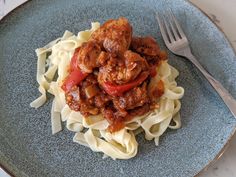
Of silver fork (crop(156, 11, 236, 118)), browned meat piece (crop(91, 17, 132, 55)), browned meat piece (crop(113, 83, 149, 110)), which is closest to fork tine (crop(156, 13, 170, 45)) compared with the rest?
silver fork (crop(156, 11, 236, 118))

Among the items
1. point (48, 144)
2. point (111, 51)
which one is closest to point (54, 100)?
point (48, 144)

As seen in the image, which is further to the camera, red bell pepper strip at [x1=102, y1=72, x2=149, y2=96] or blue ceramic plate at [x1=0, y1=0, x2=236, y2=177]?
red bell pepper strip at [x1=102, y1=72, x2=149, y2=96]

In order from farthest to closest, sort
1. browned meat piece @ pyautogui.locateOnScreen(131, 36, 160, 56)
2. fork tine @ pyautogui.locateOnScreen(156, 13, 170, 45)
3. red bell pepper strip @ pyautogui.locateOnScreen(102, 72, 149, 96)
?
fork tine @ pyautogui.locateOnScreen(156, 13, 170, 45)
browned meat piece @ pyautogui.locateOnScreen(131, 36, 160, 56)
red bell pepper strip @ pyautogui.locateOnScreen(102, 72, 149, 96)

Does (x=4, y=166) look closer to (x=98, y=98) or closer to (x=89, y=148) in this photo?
(x=89, y=148)

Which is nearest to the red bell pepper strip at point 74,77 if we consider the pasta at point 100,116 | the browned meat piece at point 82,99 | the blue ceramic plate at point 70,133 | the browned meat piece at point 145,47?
the browned meat piece at point 82,99

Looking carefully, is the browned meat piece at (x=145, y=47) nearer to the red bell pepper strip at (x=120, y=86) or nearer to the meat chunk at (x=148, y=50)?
the meat chunk at (x=148, y=50)

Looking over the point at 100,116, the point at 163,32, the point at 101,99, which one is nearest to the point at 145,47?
the point at 163,32

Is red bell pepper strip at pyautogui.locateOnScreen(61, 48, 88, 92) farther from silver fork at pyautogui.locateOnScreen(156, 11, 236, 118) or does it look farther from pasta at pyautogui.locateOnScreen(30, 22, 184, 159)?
silver fork at pyautogui.locateOnScreen(156, 11, 236, 118)

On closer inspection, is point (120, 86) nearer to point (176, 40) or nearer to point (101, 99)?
point (101, 99)
